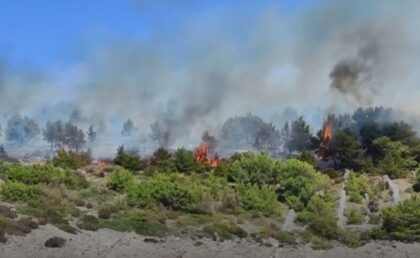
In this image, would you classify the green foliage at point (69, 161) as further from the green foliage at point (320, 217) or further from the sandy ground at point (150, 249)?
the sandy ground at point (150, 249)

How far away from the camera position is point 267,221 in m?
47.3

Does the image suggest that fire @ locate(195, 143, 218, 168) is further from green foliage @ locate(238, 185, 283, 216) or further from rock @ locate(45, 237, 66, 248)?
rock @ locate(45, 237, 66, 248)

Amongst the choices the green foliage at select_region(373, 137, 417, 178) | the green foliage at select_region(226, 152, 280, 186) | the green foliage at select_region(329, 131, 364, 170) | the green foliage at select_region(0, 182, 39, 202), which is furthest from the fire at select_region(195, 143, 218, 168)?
the green foliage at select_region(0, 182, 39, 202)

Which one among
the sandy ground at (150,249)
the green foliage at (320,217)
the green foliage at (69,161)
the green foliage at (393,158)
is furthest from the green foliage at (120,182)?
the green foliage at (393,158)

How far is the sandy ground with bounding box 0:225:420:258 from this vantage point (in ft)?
104

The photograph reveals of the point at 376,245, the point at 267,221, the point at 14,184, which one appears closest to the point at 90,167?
the point at 14,184

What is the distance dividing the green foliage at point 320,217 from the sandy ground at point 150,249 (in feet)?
11.5

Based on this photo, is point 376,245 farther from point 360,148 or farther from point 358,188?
point 360,148

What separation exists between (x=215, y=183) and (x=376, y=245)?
20870mm

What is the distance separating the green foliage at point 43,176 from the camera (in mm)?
52031

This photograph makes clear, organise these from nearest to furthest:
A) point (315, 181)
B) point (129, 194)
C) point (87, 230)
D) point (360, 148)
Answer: point (87, 230) < point (129, 194) < point (315, 181) < point (360, 148)

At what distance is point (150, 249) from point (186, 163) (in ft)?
113

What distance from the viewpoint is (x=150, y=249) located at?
35062 millimetres

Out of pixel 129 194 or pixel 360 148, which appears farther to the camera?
pixel 360 148
